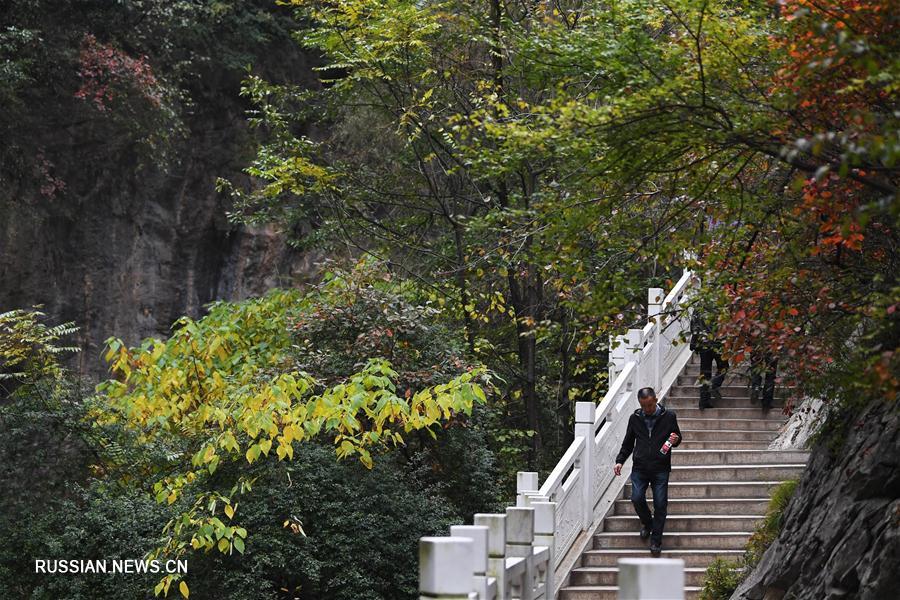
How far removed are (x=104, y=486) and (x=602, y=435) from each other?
606 cm

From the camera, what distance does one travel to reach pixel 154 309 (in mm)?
25719

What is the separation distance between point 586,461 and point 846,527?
5.19 meters

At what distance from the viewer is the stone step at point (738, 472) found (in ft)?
47.6

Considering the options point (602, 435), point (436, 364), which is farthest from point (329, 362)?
point (602, 435)

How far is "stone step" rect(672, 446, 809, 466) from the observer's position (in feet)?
49.0

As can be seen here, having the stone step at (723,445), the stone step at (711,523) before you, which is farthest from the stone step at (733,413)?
the stone step at (711,523)

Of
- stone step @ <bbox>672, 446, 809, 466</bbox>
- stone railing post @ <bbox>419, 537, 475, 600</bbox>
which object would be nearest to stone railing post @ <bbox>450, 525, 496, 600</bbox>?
stone railing post @ <bbox>419, 537, 475, 600</bbox>

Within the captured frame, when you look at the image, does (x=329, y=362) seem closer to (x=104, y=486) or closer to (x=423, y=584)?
(x=104, y=486)

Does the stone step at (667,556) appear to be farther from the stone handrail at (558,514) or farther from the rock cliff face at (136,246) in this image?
the rock cliff face at (136,246)

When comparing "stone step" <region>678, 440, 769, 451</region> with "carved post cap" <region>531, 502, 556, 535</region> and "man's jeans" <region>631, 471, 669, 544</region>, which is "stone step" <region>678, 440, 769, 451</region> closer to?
"man's jeans" <region>631, 471, 669, 544</region>

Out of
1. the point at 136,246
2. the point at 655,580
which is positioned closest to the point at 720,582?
the point at 655,580

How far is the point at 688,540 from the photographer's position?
13.1 m

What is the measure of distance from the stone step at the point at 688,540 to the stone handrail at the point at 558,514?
9.0 inches

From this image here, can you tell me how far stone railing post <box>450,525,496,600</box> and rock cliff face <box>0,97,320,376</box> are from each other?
16.9 m
